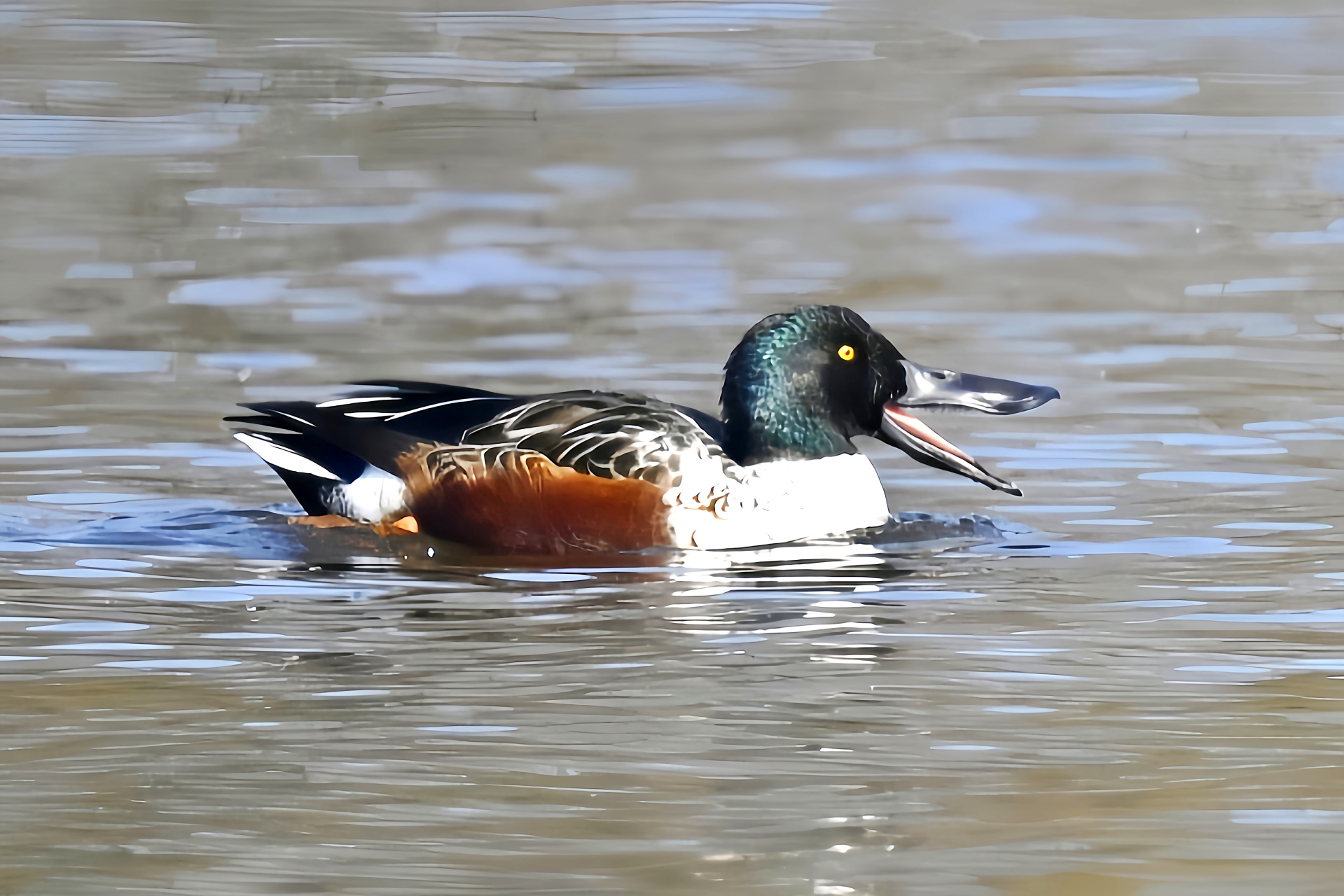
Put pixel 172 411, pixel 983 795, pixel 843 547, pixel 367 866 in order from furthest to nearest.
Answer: pixel 172 411
pixel 843 547
pixel 983 795
pixel 367 866

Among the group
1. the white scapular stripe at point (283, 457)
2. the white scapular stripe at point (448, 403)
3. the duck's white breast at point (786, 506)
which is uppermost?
the white scapular stripe at point (448, 403)

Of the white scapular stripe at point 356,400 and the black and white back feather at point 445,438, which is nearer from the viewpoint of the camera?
the black and white back feather at point 445,438

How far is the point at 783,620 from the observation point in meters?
7.11

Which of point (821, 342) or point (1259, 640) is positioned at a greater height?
point (821, 342)

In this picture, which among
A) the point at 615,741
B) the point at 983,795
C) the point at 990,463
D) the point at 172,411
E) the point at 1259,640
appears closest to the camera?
the point at 983,795

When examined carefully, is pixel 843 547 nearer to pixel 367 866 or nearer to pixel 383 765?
pixel 383 765

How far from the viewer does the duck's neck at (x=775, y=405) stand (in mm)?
8844

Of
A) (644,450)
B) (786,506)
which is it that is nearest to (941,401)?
(786,506)

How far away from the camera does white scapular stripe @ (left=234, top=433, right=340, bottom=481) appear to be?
880 centimetres

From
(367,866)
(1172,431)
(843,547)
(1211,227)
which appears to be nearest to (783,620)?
(843,547)

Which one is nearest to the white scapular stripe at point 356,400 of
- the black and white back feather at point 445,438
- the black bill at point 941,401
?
the black and white back feather at point 445,438

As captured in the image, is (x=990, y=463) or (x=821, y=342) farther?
(x=990, y=463)

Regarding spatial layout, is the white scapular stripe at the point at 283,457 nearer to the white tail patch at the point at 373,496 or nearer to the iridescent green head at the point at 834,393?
the white tail patch at the point at 373,496

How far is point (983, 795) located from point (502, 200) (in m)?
10.5
